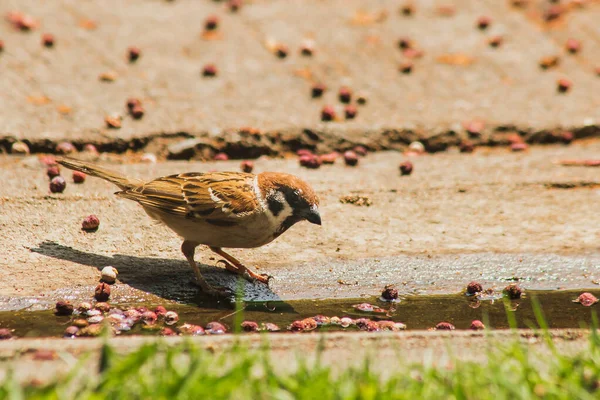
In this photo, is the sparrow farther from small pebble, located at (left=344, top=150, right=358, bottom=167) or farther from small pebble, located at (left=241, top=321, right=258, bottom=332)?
small pebble, located at (left=344, top=150, right=358, bottom=167)

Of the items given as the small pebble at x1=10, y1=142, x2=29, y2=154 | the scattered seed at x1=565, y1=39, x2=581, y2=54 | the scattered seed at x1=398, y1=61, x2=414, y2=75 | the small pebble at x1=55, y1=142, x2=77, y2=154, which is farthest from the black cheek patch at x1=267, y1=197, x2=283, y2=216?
the scattered seed at x1=565, y1=39, x2=581, y2=54

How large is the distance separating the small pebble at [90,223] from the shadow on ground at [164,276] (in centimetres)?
26

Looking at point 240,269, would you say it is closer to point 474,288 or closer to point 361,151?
point 474,288

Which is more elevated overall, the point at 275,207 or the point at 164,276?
the point at 275,207

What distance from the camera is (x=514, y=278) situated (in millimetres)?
5297

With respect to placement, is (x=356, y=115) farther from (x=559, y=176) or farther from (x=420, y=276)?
(x=420, y=276)

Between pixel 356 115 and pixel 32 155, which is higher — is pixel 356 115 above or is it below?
above

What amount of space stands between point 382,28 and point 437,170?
2.73 meters

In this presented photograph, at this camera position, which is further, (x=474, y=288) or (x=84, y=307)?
(x=474, y=288)

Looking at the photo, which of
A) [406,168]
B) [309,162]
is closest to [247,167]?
[309,162]

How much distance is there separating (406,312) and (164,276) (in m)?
1.58

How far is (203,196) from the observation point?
17.3 ft

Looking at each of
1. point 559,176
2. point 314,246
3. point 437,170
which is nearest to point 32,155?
point 314,246

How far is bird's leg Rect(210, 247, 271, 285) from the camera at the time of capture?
17.0 feet
